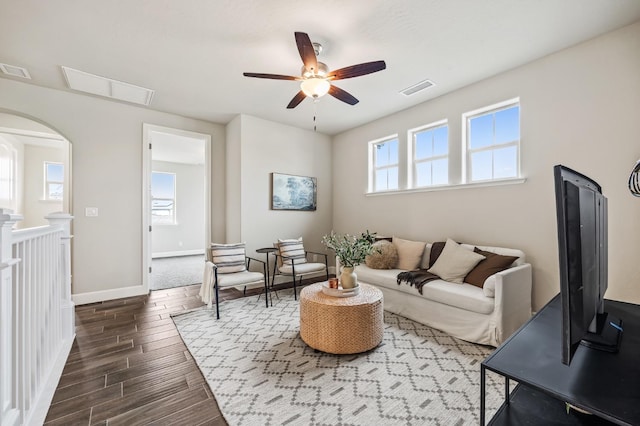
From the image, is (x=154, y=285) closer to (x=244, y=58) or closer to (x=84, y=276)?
(x=84, y=276)

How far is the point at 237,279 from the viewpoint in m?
3.26

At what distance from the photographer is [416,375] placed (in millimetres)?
2006

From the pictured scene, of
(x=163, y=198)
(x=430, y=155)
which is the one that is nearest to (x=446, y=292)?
(x=430, y=155)

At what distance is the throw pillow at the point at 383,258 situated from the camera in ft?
11.7

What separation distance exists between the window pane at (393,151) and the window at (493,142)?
1.12 m

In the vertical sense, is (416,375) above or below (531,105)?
below

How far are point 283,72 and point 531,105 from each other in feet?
8.86

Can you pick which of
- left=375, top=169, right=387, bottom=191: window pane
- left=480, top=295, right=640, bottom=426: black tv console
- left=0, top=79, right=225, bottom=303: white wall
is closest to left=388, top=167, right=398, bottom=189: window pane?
left=375, top=169, right=387, bottom=191: window pane

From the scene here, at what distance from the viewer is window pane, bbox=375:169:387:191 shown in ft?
15.2

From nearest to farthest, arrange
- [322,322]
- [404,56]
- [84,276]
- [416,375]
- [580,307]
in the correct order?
[580,307] < [416,375] < [322,322] < [404,56] < [84,276]

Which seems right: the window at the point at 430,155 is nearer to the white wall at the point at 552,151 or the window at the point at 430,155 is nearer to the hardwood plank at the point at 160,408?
the white wall at the point at 552,151

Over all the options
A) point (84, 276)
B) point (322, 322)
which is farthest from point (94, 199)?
point (322, 322)

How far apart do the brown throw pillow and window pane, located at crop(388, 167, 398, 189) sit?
6.17 feet

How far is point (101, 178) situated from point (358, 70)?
372 cm
